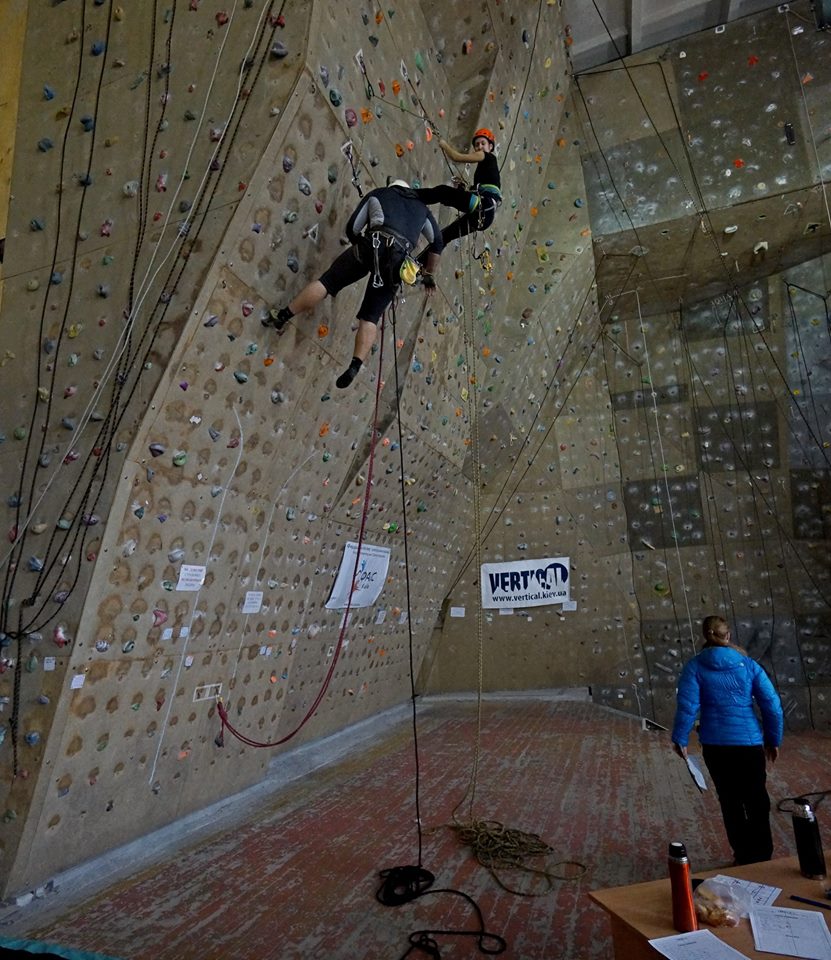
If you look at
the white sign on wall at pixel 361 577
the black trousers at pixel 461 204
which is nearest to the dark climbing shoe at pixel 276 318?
the black trousers at pixel 461 204

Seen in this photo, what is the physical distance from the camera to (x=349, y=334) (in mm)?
3496

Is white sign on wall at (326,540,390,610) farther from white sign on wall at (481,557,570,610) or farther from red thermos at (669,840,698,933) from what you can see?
red thermos at (669,840,698,933)

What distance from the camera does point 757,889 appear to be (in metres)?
1.45

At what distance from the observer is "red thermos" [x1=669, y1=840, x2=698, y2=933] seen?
1.29 metres

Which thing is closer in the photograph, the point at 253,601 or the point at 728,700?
the point at 728,700

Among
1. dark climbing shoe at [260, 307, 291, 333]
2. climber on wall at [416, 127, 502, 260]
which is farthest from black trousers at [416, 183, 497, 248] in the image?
dark climbing shoe at [260, 307, 291, 333]

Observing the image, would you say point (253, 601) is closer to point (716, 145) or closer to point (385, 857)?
point (385, 857)

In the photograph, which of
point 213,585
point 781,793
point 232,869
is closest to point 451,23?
point 213,585

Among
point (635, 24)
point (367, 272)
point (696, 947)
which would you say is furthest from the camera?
point (635, 24)

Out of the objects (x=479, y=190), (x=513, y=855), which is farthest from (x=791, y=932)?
(x=479, y=190)

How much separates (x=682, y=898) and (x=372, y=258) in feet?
7.88

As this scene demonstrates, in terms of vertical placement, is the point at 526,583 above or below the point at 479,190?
below

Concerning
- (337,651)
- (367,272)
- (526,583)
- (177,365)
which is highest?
(367,272)

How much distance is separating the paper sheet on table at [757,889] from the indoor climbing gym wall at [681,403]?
503 cm
